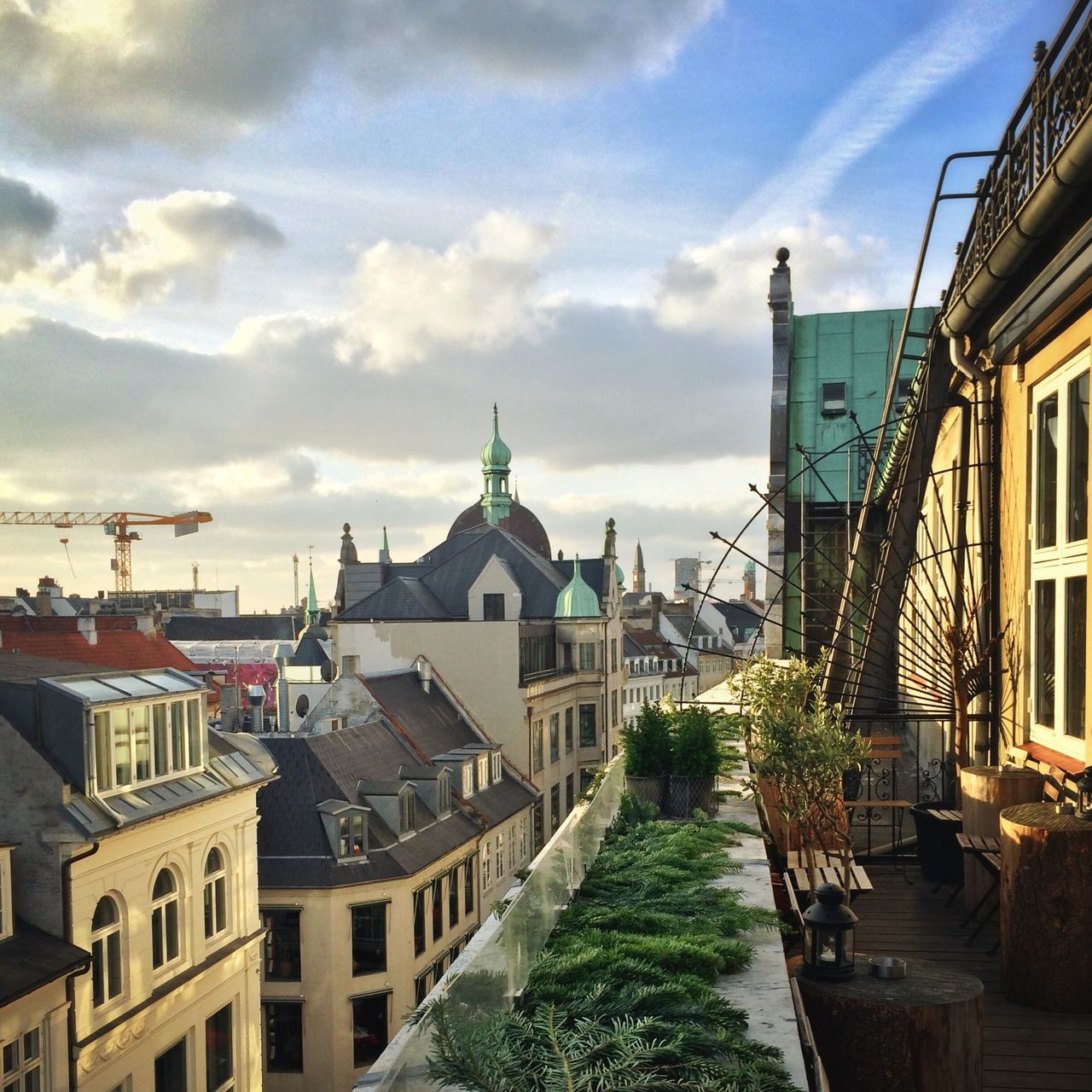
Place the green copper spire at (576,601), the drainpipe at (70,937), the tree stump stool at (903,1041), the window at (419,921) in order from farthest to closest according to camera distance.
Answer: the green copper spire at (576,601)
the window at (419,921)
the drainpipe at (70,937)
the tree stump stool at (903,1041)

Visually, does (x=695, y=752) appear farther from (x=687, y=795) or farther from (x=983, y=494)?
(x=983, y=494)

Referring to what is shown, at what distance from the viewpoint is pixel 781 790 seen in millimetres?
8508

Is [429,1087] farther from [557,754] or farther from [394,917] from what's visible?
[557,754]

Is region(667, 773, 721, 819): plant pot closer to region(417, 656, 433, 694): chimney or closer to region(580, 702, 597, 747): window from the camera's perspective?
region(417, 656, 433, 694): chimney

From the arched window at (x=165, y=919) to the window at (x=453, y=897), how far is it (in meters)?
13.3

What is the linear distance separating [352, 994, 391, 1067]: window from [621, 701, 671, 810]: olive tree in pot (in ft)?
70.7

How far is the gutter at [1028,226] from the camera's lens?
5465 mm

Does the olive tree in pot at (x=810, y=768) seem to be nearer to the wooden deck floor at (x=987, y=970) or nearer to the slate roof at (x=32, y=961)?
the wooden deck floor at (x=987, y=970)

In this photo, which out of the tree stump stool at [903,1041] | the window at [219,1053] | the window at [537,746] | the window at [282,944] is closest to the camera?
the tree stump stool at [903,1041]

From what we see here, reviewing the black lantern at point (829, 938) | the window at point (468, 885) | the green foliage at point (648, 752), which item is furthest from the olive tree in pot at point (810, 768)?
the window at point (468, 885)

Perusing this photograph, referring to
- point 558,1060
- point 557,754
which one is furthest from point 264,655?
point 558,1060

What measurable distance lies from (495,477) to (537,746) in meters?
34.7

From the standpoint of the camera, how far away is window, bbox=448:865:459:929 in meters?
32.6

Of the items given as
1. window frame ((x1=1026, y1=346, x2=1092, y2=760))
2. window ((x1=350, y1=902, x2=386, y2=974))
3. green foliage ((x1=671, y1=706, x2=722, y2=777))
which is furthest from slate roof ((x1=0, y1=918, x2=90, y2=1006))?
window frame ((x1=1026, y1=346, x2=1092, y2=760))
